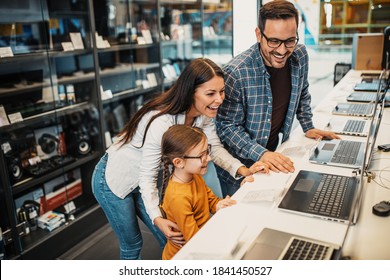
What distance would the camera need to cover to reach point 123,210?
164cm

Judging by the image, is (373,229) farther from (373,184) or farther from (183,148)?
(183,148)

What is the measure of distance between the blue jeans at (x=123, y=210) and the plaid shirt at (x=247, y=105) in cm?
48

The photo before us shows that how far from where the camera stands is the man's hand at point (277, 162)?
5.40 ft

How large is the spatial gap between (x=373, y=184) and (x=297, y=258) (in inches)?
26.9

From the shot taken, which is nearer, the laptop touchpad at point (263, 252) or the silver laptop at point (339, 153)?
the laptop touchpad at point (263, 252)

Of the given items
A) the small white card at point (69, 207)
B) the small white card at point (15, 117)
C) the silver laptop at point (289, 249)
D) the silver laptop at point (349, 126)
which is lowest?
the small white card at point (69, 207)

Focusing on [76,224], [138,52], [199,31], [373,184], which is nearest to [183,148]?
[373,184]

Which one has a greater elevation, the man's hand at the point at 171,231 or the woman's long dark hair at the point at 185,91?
the woman's long dark hair at the point at 185,91

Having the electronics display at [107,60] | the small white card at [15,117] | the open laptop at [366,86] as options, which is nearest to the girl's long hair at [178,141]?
the small white card at [15,117]

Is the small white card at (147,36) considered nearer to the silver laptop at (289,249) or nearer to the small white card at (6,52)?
the small white card at (6,52)

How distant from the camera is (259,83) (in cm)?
180

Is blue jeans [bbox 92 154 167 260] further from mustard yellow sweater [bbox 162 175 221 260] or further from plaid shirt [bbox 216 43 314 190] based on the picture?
plaid shirt [bbox 216 43 314 190]

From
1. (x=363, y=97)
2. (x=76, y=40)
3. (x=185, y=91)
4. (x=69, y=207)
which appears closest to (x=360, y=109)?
(x=363, y=97)

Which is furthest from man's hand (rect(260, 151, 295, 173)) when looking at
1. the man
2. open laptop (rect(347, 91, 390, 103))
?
open laptop (rect(347, 91, 390, 103))
